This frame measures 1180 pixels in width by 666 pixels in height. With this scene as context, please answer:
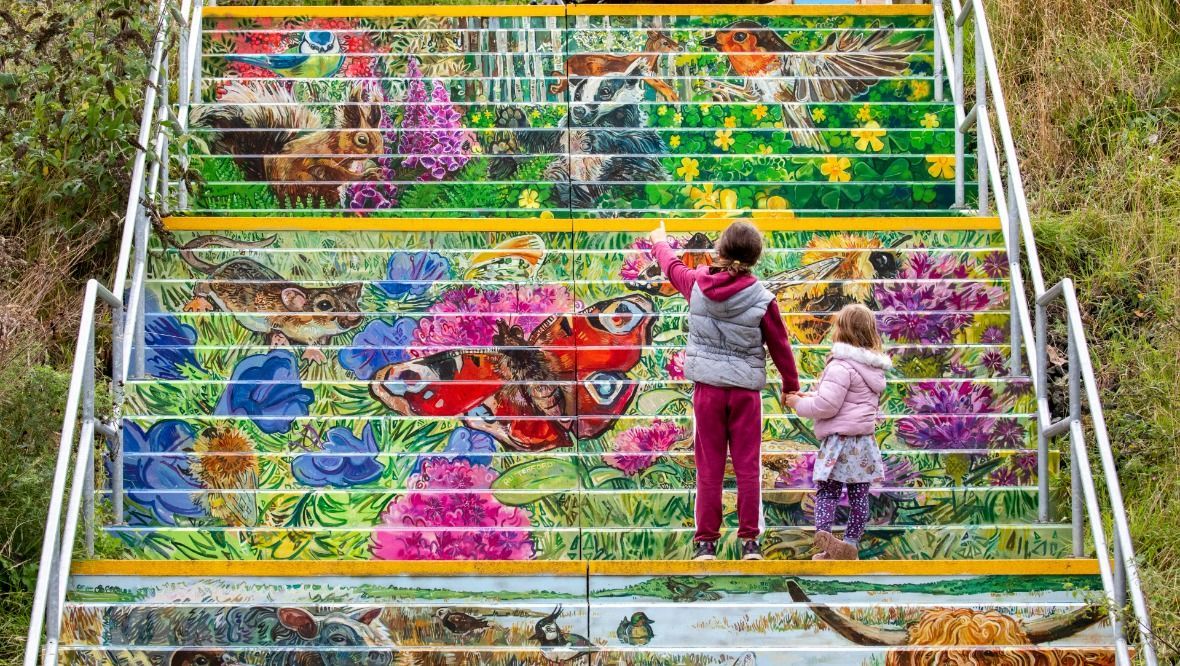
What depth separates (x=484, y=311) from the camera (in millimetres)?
7730

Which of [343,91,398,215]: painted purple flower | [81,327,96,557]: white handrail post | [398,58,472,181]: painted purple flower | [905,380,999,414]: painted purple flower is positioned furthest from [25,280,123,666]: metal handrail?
[905,380,999,414]: painted purple flower

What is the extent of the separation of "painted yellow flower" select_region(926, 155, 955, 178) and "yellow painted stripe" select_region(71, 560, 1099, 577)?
11.0ft

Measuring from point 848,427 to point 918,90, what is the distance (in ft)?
12.3

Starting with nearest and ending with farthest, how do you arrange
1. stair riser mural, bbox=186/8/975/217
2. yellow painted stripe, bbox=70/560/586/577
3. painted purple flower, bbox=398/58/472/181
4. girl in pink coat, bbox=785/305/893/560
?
yellow painted stripe, bbox=70/560/586/577 → girl in pink coat, bbox=785/305/893/560 → stair riser mural, bbox=186/8/975/217 → painted purple flower, bbox=398/58/472/181

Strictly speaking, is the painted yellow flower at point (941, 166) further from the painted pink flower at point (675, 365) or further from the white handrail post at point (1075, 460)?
the white handrail post at point (1075, 460)

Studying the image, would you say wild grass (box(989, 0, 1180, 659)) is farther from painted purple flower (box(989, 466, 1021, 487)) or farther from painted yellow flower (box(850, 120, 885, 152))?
painted yellow flower (box(850, 120, 885, 152))

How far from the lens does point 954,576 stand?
608cm

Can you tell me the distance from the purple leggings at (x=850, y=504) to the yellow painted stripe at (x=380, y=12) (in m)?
4.49

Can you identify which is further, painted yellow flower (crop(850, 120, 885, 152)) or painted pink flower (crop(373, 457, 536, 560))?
painted yellow flower (crop(850, 120, 885, 152))

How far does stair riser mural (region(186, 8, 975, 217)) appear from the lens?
8828 mm

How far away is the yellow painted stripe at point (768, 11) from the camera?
989 centimetres

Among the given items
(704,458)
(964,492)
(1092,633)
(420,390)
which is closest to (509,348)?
(420,390)

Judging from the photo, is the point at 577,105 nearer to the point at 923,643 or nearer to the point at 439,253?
the point at 439,253

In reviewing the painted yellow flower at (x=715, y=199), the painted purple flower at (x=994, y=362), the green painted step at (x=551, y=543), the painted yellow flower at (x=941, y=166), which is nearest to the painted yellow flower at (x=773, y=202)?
the painted yellow flower at (x=715, y=199)
